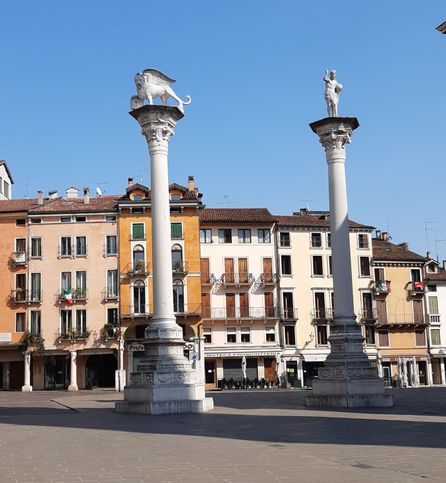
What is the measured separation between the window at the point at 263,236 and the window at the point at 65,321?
1866 centimetres

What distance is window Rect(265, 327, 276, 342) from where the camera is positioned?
228 ft

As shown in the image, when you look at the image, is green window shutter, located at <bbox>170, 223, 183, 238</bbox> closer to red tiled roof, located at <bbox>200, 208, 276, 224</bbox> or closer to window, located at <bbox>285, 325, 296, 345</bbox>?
red tiled roof, located at <bbox>200, 208, 276, 224</bbox>

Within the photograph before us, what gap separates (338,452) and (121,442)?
4.90 metres

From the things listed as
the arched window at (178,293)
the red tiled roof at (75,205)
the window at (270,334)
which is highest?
the red tiled roof at (75,205)

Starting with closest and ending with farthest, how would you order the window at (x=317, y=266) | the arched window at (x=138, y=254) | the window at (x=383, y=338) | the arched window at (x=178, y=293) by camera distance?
the arched window at (x=178, y=293)
the arched window at (x=138, y=254)
the window at (x=317, y=266)
the window at (x=383, y=338)

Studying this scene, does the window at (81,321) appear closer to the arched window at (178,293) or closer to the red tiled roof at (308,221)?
the arched window at (178,293)

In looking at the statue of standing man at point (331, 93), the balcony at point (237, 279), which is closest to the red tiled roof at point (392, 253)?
the balcony at point (237, 279)

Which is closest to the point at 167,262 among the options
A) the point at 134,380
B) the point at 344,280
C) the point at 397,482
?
the point at 134,380

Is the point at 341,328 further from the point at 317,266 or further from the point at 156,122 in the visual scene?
the point at 317,266

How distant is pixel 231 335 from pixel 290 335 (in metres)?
5.69

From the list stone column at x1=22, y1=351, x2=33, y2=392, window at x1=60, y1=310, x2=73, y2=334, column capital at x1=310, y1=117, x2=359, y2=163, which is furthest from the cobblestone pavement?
window at x1=60, y1=310, x2=73, y2=334

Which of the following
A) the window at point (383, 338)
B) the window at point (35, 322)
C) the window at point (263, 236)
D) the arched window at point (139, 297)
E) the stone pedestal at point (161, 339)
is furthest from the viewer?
the window at point (383, 338)

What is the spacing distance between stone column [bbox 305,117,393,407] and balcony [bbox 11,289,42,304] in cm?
4111

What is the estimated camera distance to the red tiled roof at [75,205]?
2611 inches
